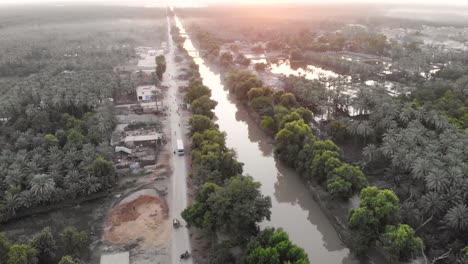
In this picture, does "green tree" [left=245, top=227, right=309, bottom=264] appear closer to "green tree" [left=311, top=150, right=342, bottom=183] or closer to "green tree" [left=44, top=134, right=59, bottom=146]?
"green tree" [left=311, top=150, right=342, bottom=183]

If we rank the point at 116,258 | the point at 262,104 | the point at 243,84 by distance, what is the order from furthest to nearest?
the point at 243,84, the point at 262,104, the point at 116,258

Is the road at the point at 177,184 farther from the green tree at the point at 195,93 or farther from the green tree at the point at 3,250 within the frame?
the green tree at the point at 3,250

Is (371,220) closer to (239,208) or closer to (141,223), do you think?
(239,208)

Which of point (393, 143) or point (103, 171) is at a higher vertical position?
point (393, 143)

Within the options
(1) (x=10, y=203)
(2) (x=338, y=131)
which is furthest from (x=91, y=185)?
(2) (x=338, y=131)

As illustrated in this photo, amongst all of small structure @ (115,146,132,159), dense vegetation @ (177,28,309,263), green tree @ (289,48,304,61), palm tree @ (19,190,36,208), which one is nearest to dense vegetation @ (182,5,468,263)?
dense vegetation @ (177,28,309,263)


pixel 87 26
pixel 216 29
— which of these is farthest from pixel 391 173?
pixel 87 26

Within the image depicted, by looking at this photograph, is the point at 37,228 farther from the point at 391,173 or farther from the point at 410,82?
the point at 410,82
